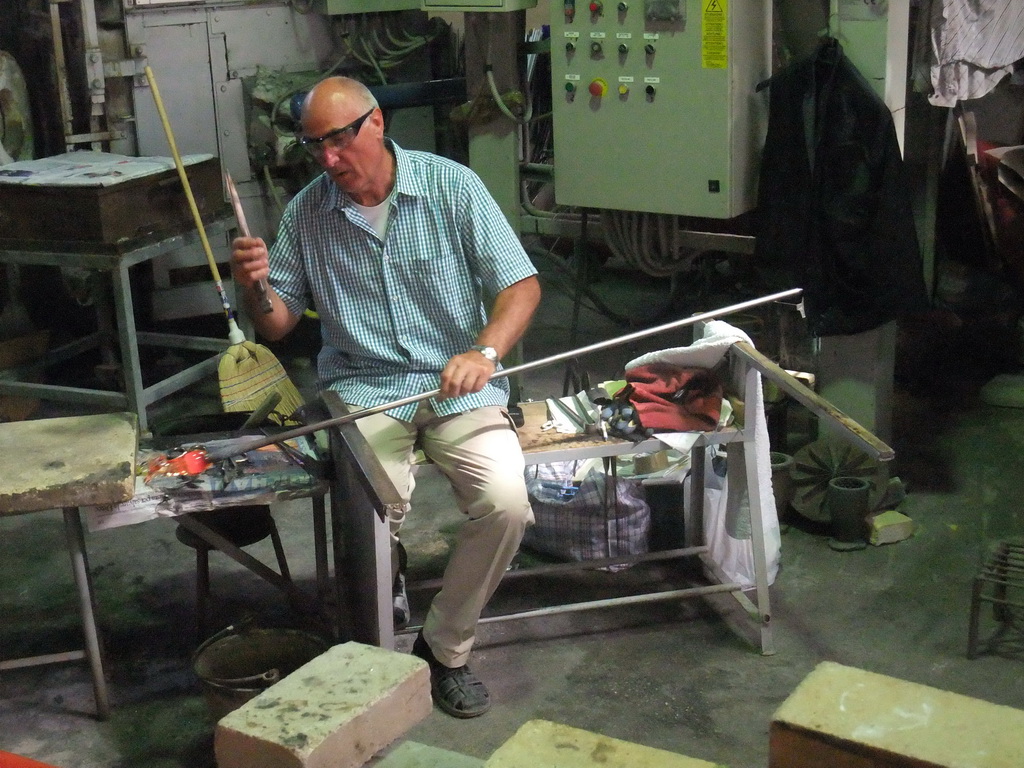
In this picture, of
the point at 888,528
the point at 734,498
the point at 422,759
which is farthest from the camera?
the point at 888,528

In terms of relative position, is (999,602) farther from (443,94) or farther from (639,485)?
(443,94)

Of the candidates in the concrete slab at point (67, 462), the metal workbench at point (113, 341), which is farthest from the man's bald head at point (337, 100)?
the metal workbench at point (113, 341)

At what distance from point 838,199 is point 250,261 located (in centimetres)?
184

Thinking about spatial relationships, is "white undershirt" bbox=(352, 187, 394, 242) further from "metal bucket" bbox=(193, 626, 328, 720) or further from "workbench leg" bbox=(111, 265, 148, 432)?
"workbench leg" bbox=(111, 265, 148, 432)

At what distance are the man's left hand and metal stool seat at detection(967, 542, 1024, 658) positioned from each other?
1.33 m

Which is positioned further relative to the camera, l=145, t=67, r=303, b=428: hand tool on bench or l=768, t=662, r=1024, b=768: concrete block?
l=145, t=67, r=303, b=428: hand tool on bench

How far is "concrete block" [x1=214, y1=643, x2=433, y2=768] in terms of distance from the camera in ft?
5.02

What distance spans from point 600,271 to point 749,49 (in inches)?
109

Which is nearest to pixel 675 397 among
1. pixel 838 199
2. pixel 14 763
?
pixel 838 199

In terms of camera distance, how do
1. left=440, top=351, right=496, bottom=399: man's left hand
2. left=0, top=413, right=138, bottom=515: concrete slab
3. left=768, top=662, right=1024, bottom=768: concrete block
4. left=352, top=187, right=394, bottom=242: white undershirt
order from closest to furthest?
1. left=768, top=662, right=1024, bottom=768: concrete block
2. left=0, top=413, right=138, bottom=515: concrete slab
3. left=440, top=351, right=496, bottom=399: man's left hand
4. left=352, top=187, right=394, bottom=242: white undershirt

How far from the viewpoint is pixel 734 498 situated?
3.21 meters

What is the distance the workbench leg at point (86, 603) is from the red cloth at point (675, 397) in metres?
1.33

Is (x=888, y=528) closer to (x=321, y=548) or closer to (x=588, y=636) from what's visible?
(x=588, y=636)

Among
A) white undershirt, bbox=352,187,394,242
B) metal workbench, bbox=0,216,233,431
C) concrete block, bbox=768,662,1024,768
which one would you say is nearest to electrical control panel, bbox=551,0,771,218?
white undershirt, bbox=352,187,394,242
